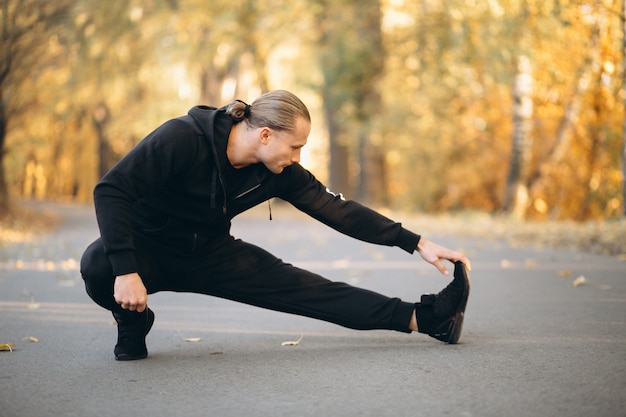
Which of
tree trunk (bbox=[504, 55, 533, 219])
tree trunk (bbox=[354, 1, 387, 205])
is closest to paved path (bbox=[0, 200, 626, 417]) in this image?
tree trunk (bbox=[504, 55, 533, 219])

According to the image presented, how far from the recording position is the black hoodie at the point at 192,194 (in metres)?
4.57

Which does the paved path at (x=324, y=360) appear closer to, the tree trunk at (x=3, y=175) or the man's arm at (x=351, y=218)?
the man's arm at (x=351, y=218)

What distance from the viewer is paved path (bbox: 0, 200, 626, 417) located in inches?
154

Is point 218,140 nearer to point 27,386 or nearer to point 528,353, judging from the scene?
point 27,386

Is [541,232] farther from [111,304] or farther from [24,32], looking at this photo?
[111,304]

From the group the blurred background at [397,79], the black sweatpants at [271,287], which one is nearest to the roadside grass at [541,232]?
the blurred background at [397,79]

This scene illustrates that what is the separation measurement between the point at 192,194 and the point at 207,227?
306 millimetres

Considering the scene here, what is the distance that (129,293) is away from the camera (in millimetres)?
4438

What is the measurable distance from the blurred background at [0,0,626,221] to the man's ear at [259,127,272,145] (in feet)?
35.8

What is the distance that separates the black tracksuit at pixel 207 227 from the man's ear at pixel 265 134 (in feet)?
0.69

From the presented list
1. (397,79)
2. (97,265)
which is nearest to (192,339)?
(97,265)

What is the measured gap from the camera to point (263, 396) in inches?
162

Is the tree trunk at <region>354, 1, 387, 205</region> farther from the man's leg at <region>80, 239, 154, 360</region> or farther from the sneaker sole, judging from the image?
the man's leg at <region>80, 239, 154, 360</region>

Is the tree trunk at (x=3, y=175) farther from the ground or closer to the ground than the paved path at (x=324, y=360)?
farther from the ground
